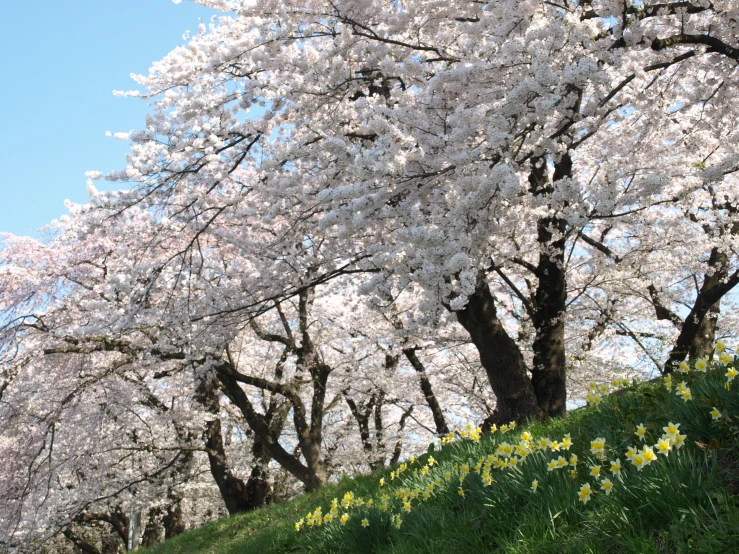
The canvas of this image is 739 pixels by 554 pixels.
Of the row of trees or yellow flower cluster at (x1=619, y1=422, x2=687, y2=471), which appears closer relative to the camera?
yellow flower cluster at (x1=619, y1=422, x2=687, y2=471)

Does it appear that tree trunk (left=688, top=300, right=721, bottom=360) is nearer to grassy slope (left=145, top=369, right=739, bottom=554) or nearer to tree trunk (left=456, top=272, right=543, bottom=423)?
tree trunk (left=456, top=272, right=543, bottom=423)

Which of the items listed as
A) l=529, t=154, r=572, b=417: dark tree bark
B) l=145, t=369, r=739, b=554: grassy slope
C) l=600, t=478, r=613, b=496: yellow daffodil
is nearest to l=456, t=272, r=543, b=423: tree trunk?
l=529, t=154, r=572, b=417: dark tree bark

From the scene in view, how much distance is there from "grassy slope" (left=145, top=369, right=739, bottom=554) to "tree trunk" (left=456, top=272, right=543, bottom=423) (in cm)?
267

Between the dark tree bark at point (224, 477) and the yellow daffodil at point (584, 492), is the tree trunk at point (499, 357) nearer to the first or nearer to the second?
the yellow daffodil at point (584, 492)

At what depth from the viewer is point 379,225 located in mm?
7914

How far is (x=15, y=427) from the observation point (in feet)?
37.9

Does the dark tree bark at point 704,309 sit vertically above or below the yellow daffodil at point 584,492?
above

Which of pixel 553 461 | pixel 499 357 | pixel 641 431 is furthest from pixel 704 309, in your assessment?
pixel 553 461

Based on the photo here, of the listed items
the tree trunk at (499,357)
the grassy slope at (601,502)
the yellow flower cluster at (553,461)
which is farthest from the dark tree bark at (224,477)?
the grassy slope at (601,502)

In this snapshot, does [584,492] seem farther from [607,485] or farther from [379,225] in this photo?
[379,225]

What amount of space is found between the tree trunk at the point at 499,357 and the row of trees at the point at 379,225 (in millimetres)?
35

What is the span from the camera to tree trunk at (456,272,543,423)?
25.6 feet

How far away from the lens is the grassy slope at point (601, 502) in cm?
253

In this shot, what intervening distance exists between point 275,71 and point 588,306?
8645 mm
